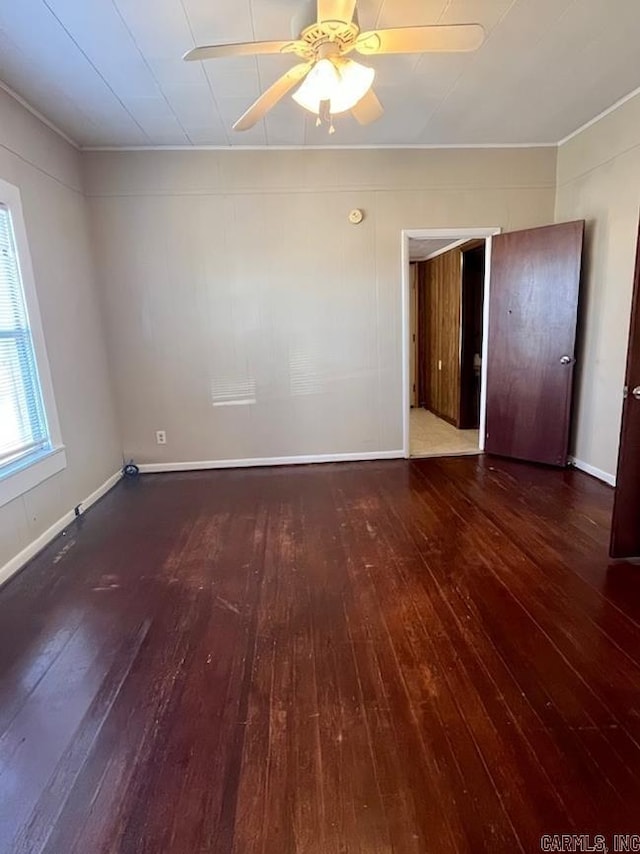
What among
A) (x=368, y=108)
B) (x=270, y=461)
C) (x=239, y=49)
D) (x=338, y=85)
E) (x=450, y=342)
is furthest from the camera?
(x=450, y=342)

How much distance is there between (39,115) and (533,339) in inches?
159

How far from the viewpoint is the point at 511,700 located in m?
1.57

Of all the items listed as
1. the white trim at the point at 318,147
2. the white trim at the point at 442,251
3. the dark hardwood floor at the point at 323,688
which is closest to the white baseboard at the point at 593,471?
the dark hardwood floor at the point at 323,688

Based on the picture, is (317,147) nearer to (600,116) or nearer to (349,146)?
(349,146)

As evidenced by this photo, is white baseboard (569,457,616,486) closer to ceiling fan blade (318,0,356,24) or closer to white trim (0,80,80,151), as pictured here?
ceiling fan blade (318,0,356,24)

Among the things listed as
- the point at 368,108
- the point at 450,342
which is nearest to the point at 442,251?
the point at 450,342

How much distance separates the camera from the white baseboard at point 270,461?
4.19 meters

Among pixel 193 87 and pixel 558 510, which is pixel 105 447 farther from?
pixel 558 510

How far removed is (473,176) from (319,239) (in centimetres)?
145

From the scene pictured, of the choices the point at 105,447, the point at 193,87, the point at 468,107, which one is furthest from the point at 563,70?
the point at 105,447

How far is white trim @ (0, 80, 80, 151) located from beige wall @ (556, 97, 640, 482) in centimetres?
395

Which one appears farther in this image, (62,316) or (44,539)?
(62,316)

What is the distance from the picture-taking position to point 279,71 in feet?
8.45

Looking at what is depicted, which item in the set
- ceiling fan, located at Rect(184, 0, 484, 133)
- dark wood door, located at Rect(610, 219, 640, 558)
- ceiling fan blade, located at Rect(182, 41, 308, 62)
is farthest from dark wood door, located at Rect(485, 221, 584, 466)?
ceiling fan blade, located at Rect(182, 41, 308, 62)
